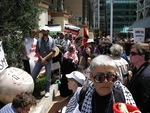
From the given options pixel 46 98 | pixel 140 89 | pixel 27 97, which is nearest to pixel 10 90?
pixel 46 98

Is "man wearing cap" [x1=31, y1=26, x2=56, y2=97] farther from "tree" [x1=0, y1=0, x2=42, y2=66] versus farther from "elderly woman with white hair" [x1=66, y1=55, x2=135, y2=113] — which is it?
"elderly woman with white hair" [x1=66, y1=55, x2=135, y2=113]

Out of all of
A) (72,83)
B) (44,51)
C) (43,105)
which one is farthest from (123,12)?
(72,83)

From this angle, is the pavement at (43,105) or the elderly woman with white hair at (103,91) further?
the pavement at (43,105)

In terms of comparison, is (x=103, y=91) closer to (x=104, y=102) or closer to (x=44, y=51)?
(x=104, y=102)

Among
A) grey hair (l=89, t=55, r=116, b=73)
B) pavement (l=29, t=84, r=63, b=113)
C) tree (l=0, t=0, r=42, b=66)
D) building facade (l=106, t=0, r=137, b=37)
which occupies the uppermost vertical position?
building facade (l=106, t=0, r=137, b=37)

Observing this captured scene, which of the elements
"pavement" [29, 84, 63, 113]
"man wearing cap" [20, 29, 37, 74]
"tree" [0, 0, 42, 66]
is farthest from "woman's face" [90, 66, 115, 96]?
"man wearing cap" [20, 29, 37, 74]

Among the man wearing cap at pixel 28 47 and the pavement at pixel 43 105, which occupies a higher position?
the man wearing cap at pixel 28 47

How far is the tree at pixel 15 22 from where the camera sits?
24.5 ft

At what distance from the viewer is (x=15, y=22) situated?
306 inches

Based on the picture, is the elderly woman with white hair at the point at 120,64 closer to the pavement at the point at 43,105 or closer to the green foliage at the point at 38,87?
the pavement at the point at 43,105

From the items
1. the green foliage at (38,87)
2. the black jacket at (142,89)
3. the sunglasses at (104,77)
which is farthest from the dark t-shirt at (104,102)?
the green foliage at (38,87)

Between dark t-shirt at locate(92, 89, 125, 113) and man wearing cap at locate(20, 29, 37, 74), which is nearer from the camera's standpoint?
dark t-shirt at locate(92, 89, 125, 113)

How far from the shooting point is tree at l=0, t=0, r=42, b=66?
747cm

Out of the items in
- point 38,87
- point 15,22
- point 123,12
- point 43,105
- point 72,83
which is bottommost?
point 43,105
